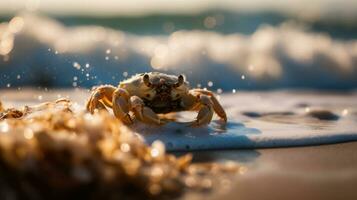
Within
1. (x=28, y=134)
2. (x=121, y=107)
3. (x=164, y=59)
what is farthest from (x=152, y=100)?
(x=164, y=59)

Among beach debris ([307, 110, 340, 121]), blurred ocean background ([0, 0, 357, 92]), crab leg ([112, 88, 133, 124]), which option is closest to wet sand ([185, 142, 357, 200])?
crab leg ([112, 88, 133, 124])

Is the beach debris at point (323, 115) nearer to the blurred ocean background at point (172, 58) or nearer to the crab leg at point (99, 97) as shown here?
the crab leg at point (99, 97)

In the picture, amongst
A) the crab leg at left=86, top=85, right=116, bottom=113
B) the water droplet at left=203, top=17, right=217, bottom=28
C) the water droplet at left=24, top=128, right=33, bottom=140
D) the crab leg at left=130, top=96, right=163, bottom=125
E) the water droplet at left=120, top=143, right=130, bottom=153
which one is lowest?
the water droplet at left=120, top=143, right=130, bottom=153

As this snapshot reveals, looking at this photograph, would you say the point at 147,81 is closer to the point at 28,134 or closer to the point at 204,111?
the point at 204,111

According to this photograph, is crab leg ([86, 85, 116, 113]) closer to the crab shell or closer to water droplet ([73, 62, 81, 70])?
the crab shell

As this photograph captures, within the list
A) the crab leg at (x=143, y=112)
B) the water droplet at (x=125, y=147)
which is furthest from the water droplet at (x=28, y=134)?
the crab leg at (x=143, y=112)
